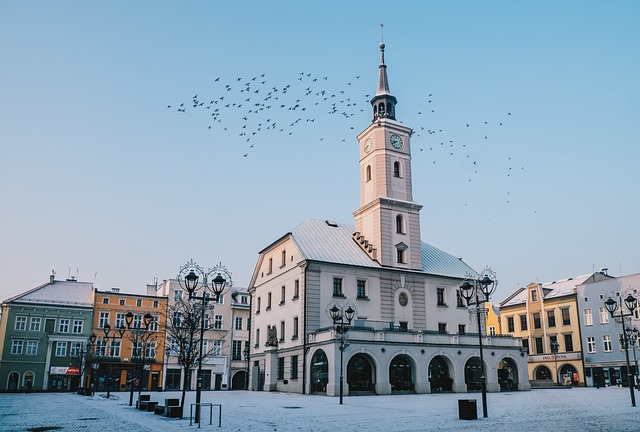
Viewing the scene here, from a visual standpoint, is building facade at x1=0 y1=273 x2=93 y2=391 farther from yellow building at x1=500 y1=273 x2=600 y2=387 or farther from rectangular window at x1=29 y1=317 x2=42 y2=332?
yellow building at x1=500 y1=273 x2=600 y2=387

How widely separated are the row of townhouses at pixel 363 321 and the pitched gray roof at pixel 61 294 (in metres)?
0.21

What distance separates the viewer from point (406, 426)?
646 inches

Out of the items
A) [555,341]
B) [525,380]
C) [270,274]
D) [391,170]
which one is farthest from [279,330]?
[555,341]

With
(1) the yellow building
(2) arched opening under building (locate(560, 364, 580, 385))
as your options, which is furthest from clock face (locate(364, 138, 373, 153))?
(2) arched opening under building (locate(560, 364, 580, 385))

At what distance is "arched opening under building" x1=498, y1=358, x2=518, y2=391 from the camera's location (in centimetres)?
4532

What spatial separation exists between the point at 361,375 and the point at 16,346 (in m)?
41.7

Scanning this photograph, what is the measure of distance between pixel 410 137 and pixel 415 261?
39.5 feet

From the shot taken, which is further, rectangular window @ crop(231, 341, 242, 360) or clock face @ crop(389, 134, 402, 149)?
rectangular window @ crop(231, 341, 242, 360)

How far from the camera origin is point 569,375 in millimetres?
61781

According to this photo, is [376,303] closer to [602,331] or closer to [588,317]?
[602,331]

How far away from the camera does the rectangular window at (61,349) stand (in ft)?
198

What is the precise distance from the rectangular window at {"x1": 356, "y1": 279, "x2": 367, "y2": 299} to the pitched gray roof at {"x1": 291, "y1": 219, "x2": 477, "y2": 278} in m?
1.44

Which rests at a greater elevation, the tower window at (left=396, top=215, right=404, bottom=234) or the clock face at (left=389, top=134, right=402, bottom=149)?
the clock face at (left=389, top=134, right=402, bottom=149)

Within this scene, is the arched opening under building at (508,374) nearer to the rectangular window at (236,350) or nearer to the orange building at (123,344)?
the rectangular window at (236,350)
